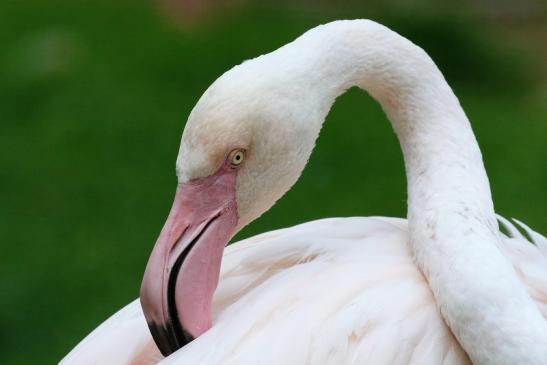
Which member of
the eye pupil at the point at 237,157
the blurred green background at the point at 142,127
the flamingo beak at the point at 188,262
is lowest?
the blurred green background at the point at 142,127

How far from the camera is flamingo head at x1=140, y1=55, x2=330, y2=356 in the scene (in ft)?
7.22

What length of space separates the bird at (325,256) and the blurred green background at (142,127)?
2.16 meters

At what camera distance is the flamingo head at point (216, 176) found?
2.20 m

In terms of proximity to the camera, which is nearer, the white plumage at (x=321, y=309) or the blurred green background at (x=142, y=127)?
the white plumage at (x=321, y=309)

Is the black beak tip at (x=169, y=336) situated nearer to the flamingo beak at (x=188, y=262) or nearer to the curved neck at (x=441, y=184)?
the flamingo beak at (x=188, y=262)

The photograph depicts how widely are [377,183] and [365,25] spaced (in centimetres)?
300

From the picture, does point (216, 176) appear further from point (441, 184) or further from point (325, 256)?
point (441, 184)

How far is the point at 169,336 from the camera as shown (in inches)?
87.4

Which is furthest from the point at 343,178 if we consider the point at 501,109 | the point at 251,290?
the point at 251,290

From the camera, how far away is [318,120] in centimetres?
236

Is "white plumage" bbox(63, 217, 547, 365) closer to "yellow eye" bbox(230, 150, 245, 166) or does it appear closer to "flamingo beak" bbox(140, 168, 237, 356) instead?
"flamingo beak" bbox(140, 168, 237, 356)

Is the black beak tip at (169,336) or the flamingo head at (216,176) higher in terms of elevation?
the flamingo head at (216,176)

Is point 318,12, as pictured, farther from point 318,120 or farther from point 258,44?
point 318,120

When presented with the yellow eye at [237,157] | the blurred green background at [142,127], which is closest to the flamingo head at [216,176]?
the yellow eye at [237,157]
